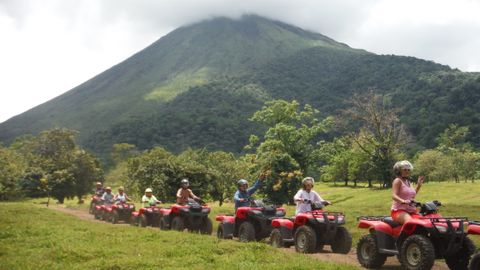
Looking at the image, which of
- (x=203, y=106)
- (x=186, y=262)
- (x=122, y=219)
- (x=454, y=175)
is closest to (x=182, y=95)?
(x=203, y=106)

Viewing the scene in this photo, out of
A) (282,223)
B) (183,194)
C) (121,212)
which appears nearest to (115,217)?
(121,212)

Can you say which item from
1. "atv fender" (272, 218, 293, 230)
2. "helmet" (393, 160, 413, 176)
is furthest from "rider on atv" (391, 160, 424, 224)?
"atv fender" (272, 218, 293, 230)

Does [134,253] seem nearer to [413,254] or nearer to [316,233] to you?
[316,233]

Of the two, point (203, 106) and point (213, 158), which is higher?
point (203, 106)

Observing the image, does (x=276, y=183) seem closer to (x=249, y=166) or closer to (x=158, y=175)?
(x=249, y=166)

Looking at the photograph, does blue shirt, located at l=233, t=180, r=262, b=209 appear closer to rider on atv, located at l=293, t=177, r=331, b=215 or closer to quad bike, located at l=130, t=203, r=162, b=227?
rider on atv, located at l=293, t=177, r=331, b=215

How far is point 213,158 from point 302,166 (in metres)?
10.4

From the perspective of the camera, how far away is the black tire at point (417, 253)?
383 inches

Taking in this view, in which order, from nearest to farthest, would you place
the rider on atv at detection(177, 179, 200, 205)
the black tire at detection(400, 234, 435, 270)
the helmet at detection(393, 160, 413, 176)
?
the black tire at detection(400, 234, 435, 270) < the helmet at detection(393, 160, 413, 176) < the rider on atv at detection(177, 179, 200, 205)

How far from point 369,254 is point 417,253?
146 cm

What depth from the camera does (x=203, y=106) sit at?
596 ft

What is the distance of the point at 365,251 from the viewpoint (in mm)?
11531

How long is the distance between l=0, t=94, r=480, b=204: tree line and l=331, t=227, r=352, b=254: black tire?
105 ft

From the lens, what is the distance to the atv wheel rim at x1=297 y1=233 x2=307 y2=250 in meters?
13.4
